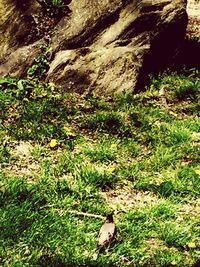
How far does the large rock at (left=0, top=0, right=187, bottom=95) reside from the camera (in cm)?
554

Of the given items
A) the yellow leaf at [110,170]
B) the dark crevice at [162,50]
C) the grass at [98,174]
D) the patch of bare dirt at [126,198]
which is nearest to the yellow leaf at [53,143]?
the grass at [98,174]

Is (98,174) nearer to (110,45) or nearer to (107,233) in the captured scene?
(107,233)

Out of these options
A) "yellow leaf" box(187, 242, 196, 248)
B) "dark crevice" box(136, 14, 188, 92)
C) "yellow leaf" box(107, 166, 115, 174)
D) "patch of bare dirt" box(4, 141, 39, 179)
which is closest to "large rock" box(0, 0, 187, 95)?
"dark crevice" box(136, 14, 188, 92)

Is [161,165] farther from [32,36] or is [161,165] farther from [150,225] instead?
[32,36]

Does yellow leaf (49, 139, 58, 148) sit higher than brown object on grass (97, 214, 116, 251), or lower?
higher

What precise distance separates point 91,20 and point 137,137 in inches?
87.2

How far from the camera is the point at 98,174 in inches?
→ 155

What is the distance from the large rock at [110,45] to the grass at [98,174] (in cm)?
25

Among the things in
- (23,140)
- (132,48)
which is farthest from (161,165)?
(132,48)

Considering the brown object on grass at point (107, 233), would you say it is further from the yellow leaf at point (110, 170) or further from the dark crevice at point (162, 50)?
the dark crevice at point (162, 50)

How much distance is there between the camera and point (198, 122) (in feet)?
16.2

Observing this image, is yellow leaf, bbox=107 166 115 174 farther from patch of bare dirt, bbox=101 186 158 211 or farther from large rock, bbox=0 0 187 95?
large rock, bbox=0 0 187 95

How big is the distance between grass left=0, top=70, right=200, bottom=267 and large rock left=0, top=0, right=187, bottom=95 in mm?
247

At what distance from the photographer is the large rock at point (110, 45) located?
554cm
